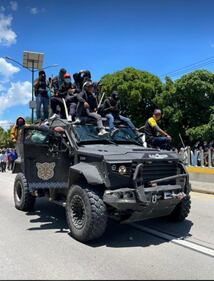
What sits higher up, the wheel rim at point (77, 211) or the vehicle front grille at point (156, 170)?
the vehicle front grille at point (156, 170)

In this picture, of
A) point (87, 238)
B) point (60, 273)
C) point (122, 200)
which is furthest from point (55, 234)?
point (60, 273)

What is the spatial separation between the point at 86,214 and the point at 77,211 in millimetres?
458

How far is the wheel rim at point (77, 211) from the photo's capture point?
6.81 m

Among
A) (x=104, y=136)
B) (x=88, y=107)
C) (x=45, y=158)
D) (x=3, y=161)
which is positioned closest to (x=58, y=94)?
(x=88, y=107)

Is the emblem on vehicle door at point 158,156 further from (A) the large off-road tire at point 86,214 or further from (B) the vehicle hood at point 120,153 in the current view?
(A) the large off-road tire at point 86,214

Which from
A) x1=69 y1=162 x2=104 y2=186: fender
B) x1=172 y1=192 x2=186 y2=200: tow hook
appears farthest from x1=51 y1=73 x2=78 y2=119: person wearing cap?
x1=172 y1=192 x2=186 y2=200: tow hook

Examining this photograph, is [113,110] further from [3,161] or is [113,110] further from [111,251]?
[3,161]

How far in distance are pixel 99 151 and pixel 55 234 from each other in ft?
5.77

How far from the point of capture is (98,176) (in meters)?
6.67

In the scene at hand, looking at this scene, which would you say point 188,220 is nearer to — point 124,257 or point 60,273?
point 124,257

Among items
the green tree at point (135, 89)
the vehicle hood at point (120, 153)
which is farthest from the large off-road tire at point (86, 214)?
the green tree at point (135, 89)

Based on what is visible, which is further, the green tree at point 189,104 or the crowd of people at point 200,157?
the green tree at point 189,104

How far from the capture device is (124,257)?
593cm

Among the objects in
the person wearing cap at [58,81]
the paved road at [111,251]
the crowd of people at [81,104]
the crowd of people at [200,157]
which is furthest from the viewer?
the crowd of people at [200,157]
